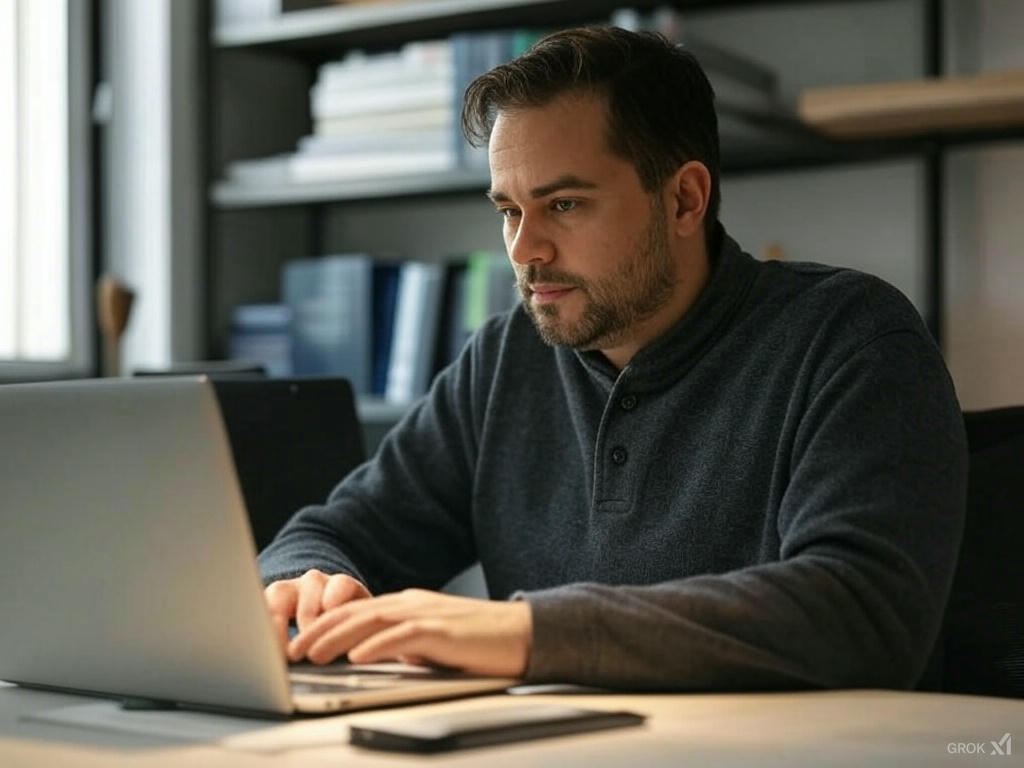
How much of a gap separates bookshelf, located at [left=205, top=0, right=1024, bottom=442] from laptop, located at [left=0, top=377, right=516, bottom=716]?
1.75 metres

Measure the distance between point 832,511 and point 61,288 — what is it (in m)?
2.42

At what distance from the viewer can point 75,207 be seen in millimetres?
3307

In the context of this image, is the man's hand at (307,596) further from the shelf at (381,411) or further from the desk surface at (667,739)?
the shelf at (381,411)

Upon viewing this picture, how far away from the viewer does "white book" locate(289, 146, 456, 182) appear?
116 inches

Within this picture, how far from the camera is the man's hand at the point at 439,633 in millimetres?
1089

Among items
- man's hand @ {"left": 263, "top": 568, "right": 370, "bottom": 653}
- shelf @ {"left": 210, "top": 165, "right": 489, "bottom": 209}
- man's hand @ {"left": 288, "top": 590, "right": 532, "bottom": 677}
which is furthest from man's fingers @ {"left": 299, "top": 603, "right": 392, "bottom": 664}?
shelf @ {"left": 210, "top": 165, "right": 489, "bottom": 209}

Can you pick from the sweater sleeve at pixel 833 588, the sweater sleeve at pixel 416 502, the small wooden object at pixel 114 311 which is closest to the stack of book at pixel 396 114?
the small wooden object at pixel 114 311

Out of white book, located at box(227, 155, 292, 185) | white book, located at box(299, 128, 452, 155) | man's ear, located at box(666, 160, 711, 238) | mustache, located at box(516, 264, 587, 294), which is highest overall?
white book, located at box(299, 128, 452, 155)

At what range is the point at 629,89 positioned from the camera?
1592 mm

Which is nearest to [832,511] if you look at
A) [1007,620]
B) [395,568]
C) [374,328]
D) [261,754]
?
[1007,620]

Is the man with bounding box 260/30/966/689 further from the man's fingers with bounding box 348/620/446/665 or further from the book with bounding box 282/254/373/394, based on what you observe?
the book with bounding box 282/254/373/394

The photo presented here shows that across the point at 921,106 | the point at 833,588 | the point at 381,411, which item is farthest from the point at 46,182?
the point at 833,588

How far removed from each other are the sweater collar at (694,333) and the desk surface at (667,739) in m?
0.50

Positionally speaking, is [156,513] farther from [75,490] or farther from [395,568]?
[395,568]
